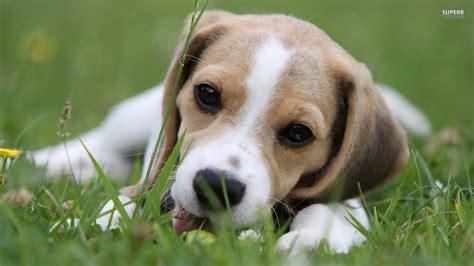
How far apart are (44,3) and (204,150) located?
45.1ft

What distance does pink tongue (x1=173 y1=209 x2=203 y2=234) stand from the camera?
4.67 metres

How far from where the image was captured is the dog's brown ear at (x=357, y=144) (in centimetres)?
541

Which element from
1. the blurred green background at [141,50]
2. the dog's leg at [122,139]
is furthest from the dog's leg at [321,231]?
the blurred green background at [141,50]

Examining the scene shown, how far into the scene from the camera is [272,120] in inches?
200

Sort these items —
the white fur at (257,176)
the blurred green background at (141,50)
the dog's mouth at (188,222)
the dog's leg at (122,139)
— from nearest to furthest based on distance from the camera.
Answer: the white fur at (257,176)
the dog's mouth at (188,222)
the dog's leg at (122,139)
the blurred green background at (141,50)

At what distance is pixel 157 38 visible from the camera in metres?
14.8

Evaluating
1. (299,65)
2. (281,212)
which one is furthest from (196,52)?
(281,212)

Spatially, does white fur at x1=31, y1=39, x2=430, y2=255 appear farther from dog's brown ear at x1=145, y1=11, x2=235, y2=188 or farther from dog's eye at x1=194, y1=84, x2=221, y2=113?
dog's brown ear at x1=145, y1=11, x2=235, y2=188

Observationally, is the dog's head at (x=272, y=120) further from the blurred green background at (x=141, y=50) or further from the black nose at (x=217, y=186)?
the blurred green background at (x=141, y=50)

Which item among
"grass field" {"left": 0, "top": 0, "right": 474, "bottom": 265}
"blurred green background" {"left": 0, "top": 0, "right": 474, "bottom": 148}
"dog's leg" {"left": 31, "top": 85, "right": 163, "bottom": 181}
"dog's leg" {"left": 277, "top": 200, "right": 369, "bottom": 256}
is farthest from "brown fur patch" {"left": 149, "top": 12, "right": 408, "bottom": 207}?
"blurred green background" {"left": 0, "top": 0, "right": 474, "bottom": 148}

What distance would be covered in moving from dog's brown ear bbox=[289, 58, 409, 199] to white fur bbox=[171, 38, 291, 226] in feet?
2.10

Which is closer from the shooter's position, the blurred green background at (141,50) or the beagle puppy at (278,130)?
the beagle puppy at (278,130)

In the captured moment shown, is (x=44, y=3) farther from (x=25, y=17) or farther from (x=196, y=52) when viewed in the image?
(x=196, y=52)

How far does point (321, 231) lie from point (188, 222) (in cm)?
81
